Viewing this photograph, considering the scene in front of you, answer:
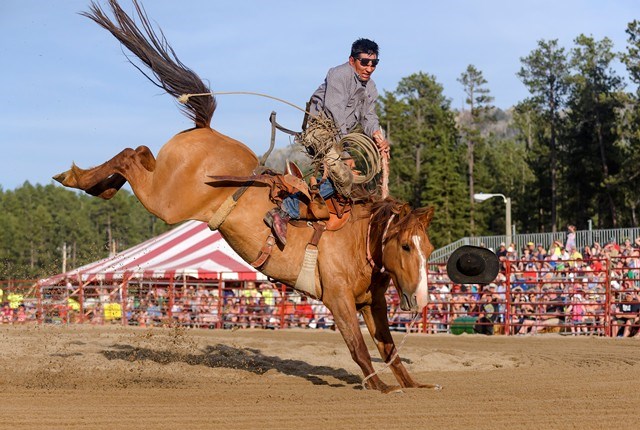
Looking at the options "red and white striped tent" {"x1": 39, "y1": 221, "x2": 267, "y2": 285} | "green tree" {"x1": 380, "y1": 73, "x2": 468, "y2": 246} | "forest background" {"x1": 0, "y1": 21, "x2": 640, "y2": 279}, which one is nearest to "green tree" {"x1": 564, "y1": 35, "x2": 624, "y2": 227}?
"forest background" {"x1": 0, "y1": 21, "x2": 640, "y2": 279}

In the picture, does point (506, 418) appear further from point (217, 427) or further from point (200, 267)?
point (200, 267)

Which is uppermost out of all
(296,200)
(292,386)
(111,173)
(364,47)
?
(364,47)

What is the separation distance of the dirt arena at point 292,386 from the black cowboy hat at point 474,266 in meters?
0.97

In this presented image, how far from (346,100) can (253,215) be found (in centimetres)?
142

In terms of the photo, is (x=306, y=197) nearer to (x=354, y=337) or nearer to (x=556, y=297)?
(x=354, y=337)

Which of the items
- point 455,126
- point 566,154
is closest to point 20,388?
point 566,154

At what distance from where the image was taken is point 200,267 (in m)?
21.8

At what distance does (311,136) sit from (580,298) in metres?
10.3

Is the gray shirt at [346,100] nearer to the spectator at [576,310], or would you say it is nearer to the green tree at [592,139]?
the spectator at [576,310]

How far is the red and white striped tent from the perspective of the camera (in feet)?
69.5

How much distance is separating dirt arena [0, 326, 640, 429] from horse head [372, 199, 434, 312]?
811 millimetres

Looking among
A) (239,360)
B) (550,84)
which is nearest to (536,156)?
(550,84)

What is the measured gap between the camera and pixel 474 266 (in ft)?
25.4

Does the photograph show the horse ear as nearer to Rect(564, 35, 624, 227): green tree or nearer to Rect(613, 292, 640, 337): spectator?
Rect(613, 292, 640, 337): spectator
